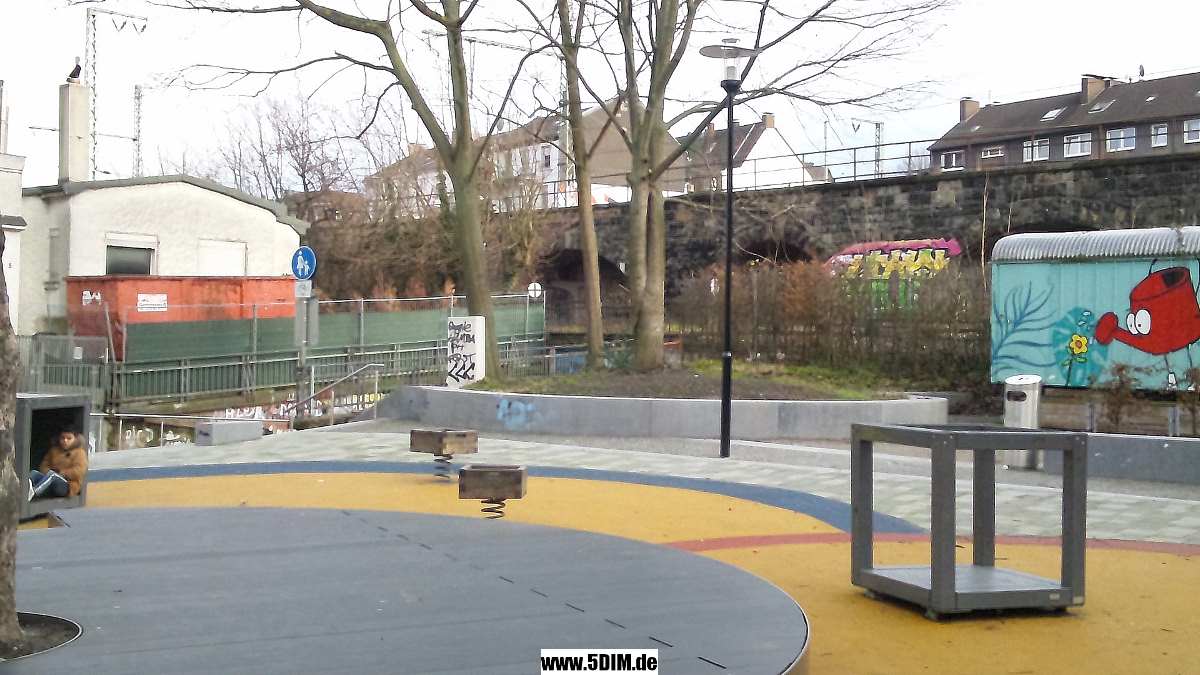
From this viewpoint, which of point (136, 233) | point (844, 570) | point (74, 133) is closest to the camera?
point (844, 570)

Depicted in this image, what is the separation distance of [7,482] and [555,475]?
8535mm

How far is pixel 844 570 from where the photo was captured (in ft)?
25.9

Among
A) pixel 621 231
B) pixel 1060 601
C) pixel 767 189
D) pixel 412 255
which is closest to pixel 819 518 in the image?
pixel 1060 601

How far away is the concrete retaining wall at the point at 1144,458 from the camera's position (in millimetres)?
12641

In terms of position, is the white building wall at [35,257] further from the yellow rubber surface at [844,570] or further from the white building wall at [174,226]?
the yellow rubber surface at [844,570]

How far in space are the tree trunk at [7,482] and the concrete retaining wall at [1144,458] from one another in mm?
10967

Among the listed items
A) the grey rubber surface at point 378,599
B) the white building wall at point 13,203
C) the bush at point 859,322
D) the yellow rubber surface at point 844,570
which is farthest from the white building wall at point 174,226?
the grey rubber surface at point 378,599

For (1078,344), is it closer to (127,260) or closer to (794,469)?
(794,469)

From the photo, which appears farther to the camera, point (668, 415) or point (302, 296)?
point (302, 296)

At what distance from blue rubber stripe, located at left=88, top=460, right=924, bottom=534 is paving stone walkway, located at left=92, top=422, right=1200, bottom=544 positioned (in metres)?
0.41

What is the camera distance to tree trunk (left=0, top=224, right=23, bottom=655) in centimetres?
462

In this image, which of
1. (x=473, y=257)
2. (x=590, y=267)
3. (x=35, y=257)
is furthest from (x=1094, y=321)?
(x=35, y=257)

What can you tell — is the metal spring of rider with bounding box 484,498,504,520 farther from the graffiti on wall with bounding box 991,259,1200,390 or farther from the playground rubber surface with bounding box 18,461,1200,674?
the graffiti on wall with bounding box 991,259,1200,390

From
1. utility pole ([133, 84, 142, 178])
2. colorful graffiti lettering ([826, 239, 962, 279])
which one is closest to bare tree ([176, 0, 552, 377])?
colorful graffiti lettering ([826, 239, 962, 279])
